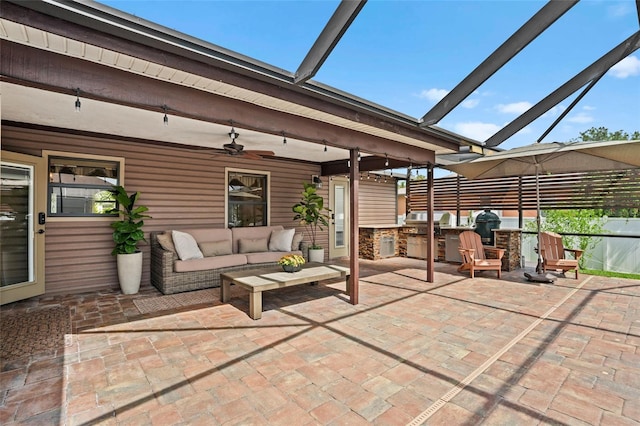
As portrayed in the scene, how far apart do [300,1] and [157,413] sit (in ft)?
15.4

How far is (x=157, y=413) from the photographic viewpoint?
2.12 m

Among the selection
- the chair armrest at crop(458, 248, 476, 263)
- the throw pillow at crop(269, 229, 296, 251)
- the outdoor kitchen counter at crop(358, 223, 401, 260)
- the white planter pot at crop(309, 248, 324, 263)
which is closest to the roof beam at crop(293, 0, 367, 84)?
the throw pillow at crop(269, 229, 296, 251)

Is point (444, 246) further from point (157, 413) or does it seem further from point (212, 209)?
point (157, 413)

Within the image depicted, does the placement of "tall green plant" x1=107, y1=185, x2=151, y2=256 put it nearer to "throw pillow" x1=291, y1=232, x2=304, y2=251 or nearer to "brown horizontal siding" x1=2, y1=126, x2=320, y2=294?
"brown horizontal siding" x1=2, y1=126, x2=320, y2=294

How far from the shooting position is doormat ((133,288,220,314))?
4.37 metres

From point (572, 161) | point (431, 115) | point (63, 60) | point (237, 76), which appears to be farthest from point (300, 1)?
point (572, 161)

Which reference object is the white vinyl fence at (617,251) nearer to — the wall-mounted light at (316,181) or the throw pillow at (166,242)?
the wall-mounted light at (316,181)

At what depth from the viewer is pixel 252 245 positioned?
20.8 feet

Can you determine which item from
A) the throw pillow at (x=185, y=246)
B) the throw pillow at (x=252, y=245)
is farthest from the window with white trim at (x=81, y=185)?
the throw pillow at (x=252, y=245)

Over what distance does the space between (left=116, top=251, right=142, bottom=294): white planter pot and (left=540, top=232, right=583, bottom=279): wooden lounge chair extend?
7.64 m

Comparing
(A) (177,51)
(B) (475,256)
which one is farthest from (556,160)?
(A) (177,51)

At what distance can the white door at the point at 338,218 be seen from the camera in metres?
8.85

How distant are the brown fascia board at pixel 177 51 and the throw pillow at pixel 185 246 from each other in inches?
130

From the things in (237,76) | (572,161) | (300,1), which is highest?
(300,1)
